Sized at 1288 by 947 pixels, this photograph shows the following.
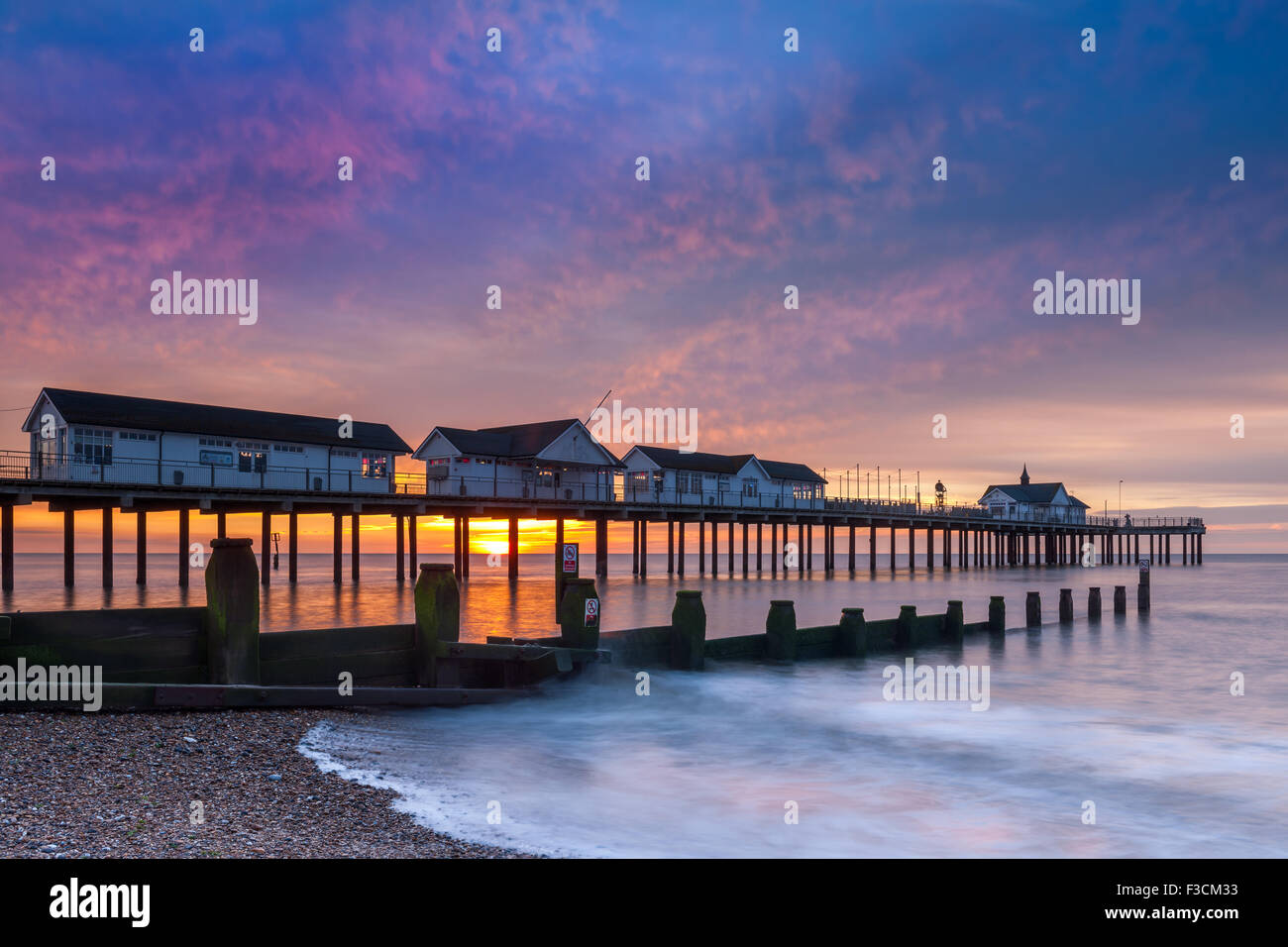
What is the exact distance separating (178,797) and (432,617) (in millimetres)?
6480

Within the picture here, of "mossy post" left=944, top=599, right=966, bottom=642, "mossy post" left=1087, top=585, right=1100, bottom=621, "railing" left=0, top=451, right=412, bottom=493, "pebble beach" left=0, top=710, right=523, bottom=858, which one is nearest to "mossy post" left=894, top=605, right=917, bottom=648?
"mossy post" left=944, top=599, right=966, bottom=642

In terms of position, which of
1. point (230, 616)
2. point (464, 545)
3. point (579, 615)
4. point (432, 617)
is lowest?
point (464, 545)

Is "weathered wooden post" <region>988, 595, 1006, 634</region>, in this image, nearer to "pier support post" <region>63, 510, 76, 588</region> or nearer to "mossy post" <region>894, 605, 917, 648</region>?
"mossy post" <region>894, 605, 917, 648</region>

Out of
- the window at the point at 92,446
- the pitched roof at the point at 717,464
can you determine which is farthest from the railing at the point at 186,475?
the pitched roof at the point at 717,464

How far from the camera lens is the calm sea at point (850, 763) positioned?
33.6 ft

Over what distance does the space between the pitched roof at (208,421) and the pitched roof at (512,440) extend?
422 cm

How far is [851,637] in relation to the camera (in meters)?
22.1

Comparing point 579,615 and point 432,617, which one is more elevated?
point 432,617

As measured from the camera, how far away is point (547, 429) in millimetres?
59750

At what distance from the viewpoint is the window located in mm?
39531

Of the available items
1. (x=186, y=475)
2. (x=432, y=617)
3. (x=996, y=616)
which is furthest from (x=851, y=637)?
(x=186, y=475)

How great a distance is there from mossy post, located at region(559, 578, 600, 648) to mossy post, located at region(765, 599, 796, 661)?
562cm

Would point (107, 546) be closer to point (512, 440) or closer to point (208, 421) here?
point (208, 421)
